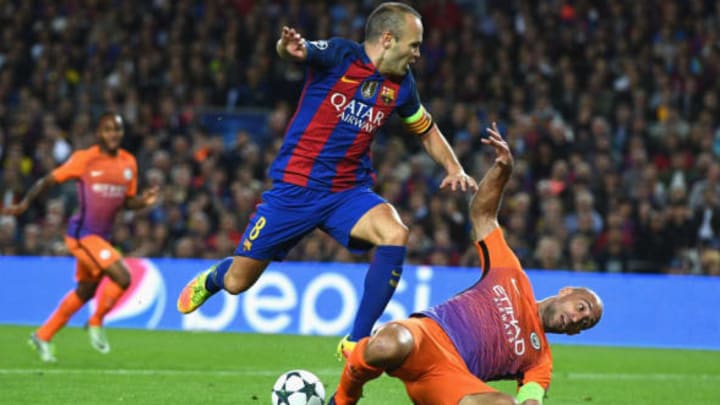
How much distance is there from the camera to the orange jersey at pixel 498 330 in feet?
21.7

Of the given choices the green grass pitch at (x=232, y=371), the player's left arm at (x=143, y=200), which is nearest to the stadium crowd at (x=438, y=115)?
the green grass pitch at (x=232, y=371)

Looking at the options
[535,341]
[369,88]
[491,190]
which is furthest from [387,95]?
[535,341]

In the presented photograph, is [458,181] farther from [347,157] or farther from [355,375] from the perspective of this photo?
[355,375]

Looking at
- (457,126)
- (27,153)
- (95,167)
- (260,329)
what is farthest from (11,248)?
(457,126)

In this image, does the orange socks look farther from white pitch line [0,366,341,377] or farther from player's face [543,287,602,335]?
white pitch line [0,366,341,377]

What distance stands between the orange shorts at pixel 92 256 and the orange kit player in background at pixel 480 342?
5.85 meters

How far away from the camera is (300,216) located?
324 inches

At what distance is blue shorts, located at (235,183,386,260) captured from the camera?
810 cm

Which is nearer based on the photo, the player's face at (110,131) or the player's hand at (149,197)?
the player's face at (110,131)

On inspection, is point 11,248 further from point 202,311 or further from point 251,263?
point 251,263

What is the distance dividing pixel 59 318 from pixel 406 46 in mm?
5231

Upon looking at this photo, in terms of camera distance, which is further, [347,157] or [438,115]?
[438,115]

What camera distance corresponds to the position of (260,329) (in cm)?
1551

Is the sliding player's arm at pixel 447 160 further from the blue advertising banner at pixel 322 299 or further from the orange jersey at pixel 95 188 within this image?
the blue advertising banner at pixel 322 299
